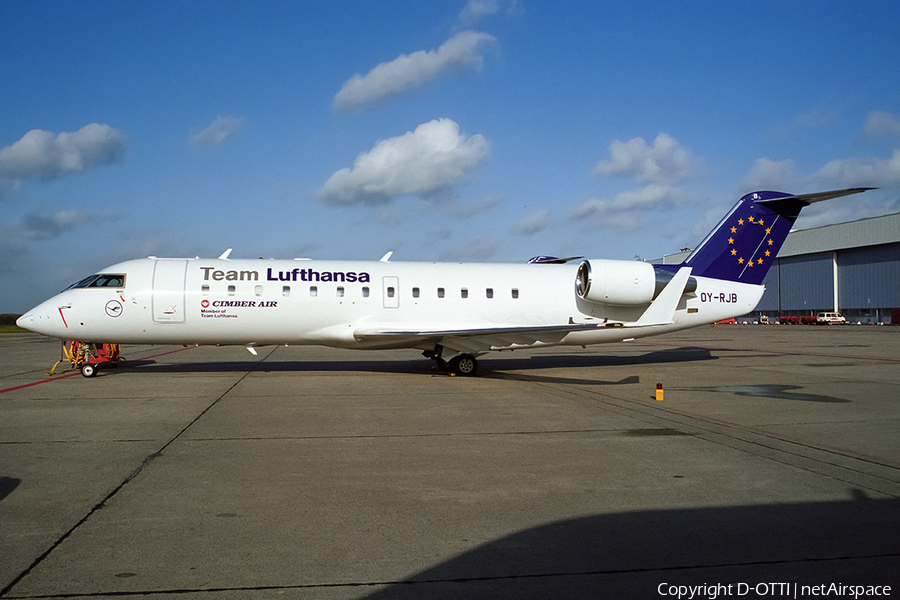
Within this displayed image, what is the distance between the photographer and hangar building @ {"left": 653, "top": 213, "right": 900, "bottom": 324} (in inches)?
2581

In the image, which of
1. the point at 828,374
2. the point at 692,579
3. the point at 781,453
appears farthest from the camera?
the point at 828,374

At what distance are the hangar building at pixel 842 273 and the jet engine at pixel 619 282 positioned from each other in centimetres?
5911

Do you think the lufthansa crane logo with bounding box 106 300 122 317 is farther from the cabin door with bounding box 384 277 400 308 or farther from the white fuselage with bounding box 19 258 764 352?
the cabin door with bounding box 384 277 400 308

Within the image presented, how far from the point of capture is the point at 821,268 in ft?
247

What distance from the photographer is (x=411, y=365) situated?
70.6ft

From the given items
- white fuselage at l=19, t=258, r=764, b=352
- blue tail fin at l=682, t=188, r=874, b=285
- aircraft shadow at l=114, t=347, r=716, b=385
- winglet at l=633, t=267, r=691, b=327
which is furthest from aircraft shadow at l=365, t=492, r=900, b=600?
blue tail fin at l=682, t=188, r=874, b=285

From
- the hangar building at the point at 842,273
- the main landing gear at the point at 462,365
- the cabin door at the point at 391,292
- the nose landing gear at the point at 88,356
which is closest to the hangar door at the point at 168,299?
the nose landing gear at the point at 88,356

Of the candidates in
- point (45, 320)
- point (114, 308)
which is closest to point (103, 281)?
point (114, 308)

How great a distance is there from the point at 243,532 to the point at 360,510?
1.07 metres

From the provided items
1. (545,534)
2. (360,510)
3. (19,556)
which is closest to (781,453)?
(545,534)

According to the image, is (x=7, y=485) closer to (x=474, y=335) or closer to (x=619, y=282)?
(x=474, y=335)

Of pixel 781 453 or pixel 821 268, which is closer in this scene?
pixel 781 453

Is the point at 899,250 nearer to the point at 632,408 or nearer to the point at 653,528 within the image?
the point at 632,408

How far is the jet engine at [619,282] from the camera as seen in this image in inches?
719
